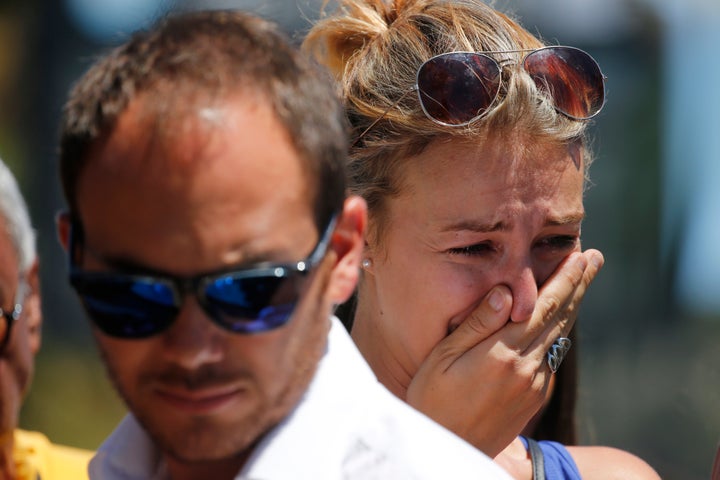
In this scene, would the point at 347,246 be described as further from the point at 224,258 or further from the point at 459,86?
the point at 459,86

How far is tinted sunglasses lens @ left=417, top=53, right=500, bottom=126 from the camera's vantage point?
2.65 meters

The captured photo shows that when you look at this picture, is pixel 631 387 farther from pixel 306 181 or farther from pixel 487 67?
pixel 306 181

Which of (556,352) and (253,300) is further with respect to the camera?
(556,352)

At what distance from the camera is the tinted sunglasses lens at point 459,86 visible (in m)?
2.65

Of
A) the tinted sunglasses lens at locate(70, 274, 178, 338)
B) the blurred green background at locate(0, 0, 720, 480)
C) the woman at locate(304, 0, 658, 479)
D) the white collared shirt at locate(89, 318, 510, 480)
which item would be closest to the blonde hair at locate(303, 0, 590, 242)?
the woman at locate(304, 0, 658, 479)

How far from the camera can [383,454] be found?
1.67 meters

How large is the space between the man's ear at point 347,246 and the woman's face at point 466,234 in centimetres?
78

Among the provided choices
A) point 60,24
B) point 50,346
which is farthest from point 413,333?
point 60,24

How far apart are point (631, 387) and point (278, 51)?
640 cm

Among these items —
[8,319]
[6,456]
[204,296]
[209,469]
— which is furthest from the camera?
[6,456]

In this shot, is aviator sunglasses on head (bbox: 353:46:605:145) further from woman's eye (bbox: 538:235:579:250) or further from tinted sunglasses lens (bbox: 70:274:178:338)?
tinted sunglasses lens (bbox: 70:274:178:338)

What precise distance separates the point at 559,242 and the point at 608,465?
2.18 ft

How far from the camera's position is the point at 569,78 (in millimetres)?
2746

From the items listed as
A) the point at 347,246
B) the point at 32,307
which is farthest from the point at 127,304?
the point at 32,307
